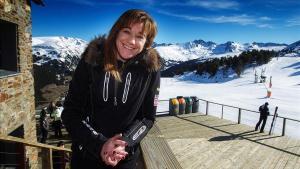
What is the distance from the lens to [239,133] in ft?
45.6

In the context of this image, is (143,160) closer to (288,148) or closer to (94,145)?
(94,145)

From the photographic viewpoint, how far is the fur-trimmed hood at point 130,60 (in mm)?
2197

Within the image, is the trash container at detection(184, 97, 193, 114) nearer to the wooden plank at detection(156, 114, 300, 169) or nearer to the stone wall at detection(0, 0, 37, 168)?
the wooden plank at detection(156, 114, 300, 169)

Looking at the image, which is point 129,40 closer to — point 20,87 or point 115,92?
point 115,92

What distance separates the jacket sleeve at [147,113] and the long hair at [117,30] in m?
0.30

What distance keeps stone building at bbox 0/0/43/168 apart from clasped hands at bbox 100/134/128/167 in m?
5.23

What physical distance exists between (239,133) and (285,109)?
17810 millimetres

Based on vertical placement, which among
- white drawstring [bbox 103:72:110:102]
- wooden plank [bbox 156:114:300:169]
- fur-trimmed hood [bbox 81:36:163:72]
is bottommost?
wooden plank [bbox 156:114:300:169]

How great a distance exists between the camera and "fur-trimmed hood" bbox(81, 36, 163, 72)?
2197 millimetres

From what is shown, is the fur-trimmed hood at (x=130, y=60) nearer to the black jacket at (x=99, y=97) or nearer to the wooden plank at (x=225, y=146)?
the black jacket at (x=99, y=97)

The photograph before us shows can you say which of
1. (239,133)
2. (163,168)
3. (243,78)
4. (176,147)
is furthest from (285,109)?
(243,78)

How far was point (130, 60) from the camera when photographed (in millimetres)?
2324

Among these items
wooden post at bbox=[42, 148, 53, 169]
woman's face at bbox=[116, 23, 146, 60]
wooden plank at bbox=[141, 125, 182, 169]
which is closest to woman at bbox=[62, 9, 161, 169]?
woman's face at bbox=[116, 23, 146, 60]

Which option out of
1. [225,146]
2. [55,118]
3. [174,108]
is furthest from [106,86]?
[174,108]
